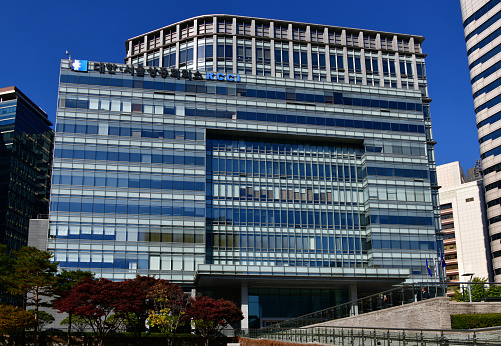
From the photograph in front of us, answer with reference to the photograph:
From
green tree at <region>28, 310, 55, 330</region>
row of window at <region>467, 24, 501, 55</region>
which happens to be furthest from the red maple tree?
row of window at <region>467, 24, 501, 55</region>

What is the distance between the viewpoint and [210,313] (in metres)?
58.5

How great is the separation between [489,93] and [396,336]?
242ft

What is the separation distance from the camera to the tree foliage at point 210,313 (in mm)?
58531

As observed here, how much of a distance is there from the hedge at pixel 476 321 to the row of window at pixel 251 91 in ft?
169

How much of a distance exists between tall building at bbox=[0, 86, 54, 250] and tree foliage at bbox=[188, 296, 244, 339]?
354ft

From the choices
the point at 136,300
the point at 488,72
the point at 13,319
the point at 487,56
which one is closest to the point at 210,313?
the point at 136,300

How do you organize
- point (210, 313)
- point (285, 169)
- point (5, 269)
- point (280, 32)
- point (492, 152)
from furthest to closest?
1. point (280, 32)
2. point (492, 152)
3. point (285, 169)
4. point (5, 269)
5. point (210, 313)

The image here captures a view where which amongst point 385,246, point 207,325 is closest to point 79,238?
point 207,325

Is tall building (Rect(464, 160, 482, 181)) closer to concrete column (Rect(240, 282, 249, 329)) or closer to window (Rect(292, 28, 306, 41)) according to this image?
window (Rect(292, 28, 306, 41))

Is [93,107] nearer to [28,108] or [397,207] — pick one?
[397,207]

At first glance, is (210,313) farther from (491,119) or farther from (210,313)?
(491,119)

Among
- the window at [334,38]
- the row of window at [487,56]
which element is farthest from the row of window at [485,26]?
the window at [334,38]

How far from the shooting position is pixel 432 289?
113ft

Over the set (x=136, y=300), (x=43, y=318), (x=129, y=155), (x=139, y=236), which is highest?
(x=129, y=155)
